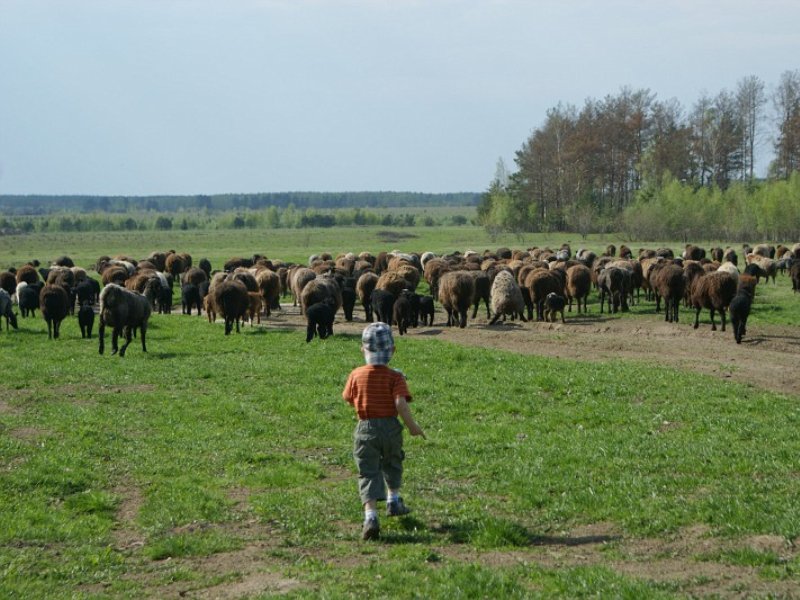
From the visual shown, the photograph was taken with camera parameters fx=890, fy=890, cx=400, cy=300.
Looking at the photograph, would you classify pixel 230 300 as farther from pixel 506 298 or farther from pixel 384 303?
pixel 506 298

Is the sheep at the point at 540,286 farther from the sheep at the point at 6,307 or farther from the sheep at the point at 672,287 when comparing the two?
the sheep at the point at 6,307

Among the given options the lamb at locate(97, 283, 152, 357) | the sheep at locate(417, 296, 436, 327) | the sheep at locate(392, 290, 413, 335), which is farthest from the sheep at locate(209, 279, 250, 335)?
the sheep at locate(417, 296, 436, 327)

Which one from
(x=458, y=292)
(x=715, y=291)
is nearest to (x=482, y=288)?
(x=458, y=292)

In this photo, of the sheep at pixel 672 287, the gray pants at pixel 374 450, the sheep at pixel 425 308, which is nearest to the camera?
the gray pants at pixel 374 450

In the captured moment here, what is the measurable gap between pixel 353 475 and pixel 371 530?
8.98 feet

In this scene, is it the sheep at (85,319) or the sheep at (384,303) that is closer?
the sheep at (85,319)

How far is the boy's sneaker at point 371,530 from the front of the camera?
336 inches

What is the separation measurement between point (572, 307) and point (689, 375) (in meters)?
17.7

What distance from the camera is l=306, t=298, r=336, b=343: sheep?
977 inches

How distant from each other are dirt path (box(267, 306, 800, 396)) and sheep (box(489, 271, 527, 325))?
19.4 inches

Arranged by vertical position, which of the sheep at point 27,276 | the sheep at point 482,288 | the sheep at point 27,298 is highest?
the sheep at point 482,288

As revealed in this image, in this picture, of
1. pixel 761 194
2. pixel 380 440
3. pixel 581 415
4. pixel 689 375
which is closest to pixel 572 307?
pixel 689 375

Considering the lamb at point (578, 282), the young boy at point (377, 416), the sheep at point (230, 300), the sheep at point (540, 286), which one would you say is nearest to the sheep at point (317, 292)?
the sheep at point (230, 300)

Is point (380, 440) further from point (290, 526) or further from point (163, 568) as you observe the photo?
point (163, 568)
